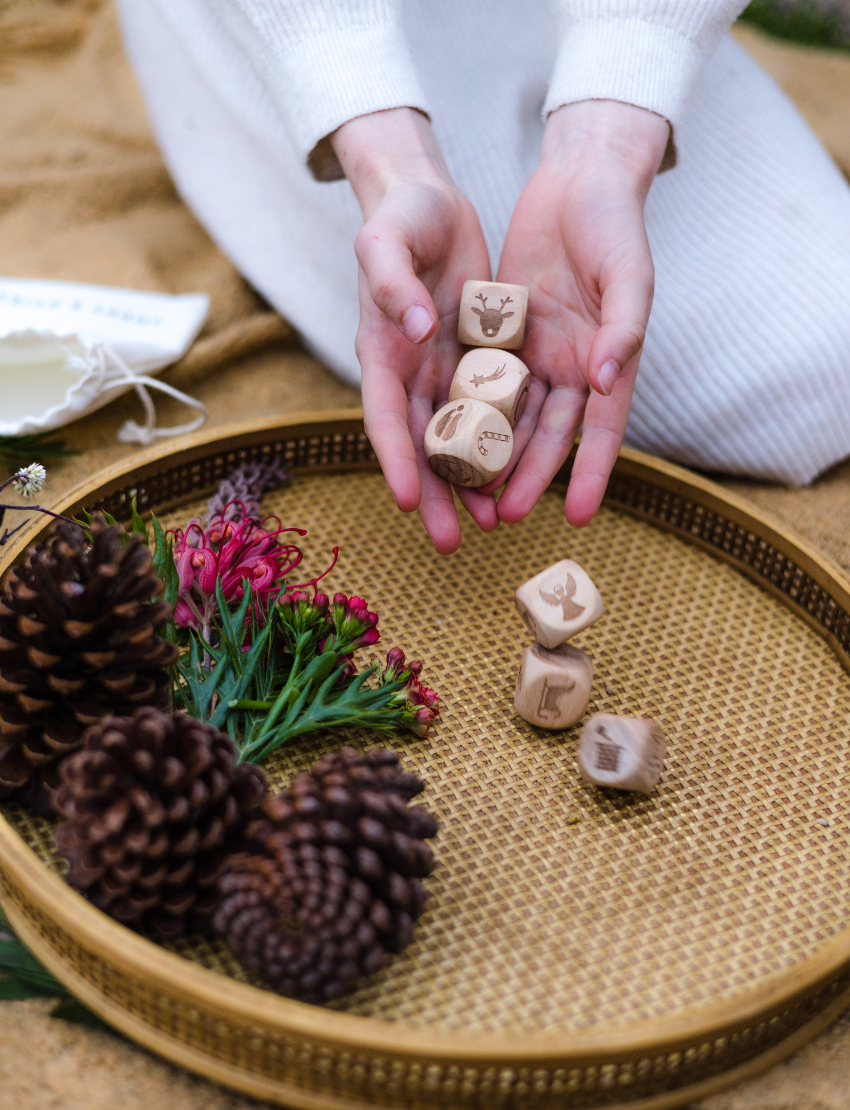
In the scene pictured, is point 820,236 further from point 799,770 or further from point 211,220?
point 211,220

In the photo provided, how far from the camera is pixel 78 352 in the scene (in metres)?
1.19

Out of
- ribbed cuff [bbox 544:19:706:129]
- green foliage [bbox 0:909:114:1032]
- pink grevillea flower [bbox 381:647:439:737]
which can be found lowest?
green foliage [bbox 0:909:114:1032]

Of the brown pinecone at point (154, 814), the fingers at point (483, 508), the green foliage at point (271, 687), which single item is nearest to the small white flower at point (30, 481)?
the green foliage at point (271, 687)

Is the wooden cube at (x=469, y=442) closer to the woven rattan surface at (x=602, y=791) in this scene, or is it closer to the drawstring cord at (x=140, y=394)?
the woven rattan surface at (x=602, y=791)

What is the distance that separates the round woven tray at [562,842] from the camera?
1.99 feet

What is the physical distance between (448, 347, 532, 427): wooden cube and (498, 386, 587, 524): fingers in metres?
0.03

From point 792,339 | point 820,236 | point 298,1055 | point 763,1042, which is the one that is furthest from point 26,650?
point 820,236

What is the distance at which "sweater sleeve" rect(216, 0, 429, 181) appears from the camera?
3.47ft

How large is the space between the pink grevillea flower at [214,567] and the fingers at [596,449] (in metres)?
0.26

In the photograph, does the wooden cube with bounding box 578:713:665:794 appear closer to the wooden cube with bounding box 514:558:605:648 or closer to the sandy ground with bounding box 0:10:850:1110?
the wooden cube with bounding box 514:558:605:648

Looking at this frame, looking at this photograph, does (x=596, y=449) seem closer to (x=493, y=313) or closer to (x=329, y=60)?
(x=493, y=313)

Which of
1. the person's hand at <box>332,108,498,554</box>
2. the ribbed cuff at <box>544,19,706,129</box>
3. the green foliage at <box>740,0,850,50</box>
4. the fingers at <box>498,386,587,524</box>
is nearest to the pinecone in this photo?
the person's hand at <box>332,108,498,554</box>

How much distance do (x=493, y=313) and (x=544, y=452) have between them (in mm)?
150

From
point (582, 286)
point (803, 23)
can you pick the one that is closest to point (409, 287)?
point (582, 286)
